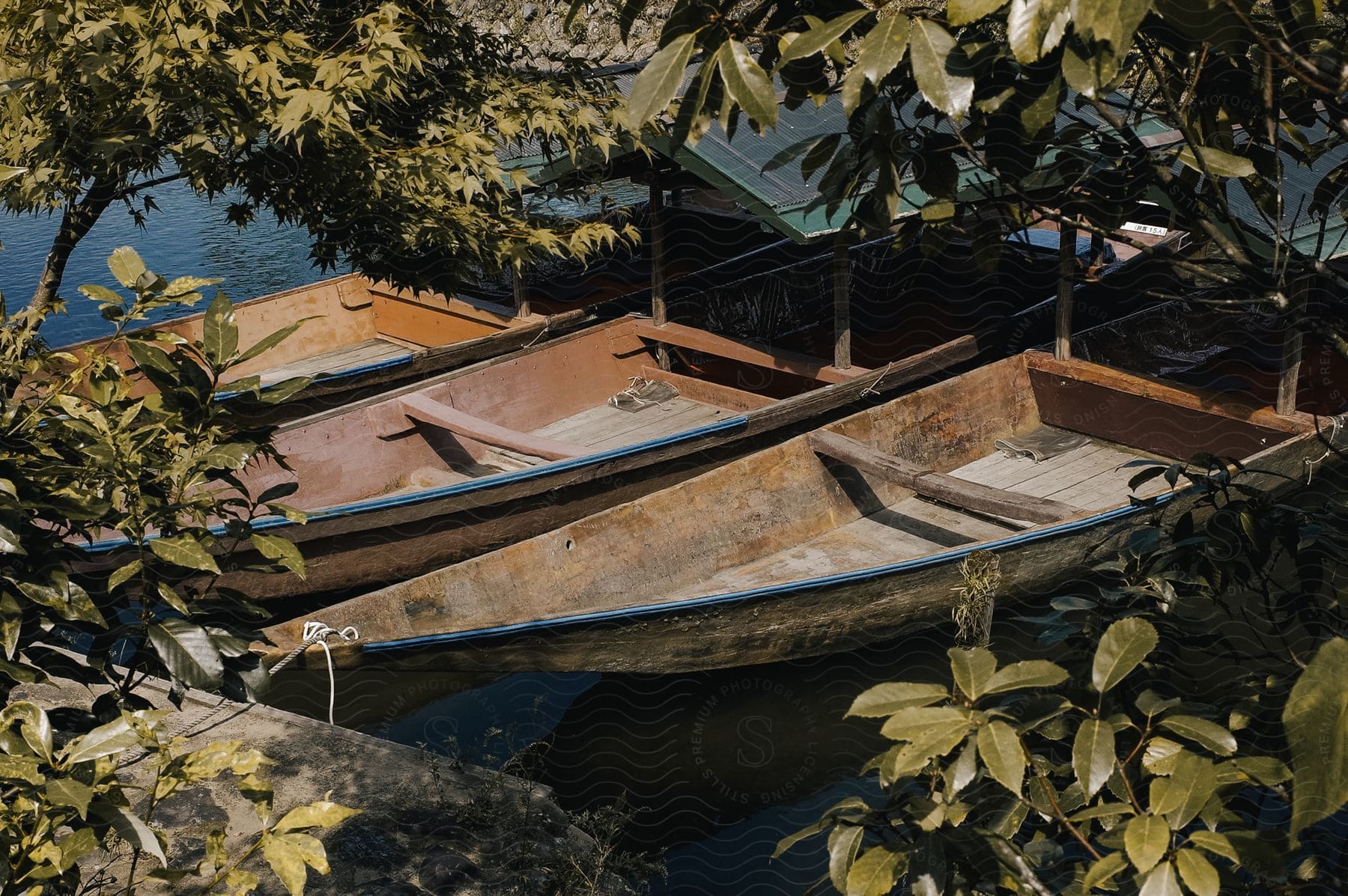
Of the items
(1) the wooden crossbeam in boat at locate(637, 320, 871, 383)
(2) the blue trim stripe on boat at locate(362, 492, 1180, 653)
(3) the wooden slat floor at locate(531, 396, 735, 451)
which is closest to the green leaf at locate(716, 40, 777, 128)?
(2) the blue trim stripe on boat at locate(362, 492, 1180, 653)

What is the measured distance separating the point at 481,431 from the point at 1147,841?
531 cm

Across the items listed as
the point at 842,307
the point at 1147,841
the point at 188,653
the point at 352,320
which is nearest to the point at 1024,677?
the point at 1147,841

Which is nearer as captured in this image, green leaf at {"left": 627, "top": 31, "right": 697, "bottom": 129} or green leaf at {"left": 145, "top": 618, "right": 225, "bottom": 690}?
green leaf at {"left": 627, "top": 31, "right": 697, "bottom": 129}

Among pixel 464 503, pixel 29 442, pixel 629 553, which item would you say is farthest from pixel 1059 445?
pixel 29 442

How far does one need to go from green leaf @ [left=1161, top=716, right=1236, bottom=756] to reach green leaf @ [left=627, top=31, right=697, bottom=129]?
0.81m

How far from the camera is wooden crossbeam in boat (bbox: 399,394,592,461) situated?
19.5 feet

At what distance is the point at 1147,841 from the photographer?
41.9 inches

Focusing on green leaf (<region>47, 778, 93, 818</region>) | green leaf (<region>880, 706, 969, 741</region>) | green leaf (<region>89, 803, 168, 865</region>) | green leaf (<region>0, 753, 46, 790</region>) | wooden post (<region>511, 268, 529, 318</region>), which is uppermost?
green leaf (<region>880, 706, 969, 741</region>)

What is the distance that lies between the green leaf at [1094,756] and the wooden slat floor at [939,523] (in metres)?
4.08

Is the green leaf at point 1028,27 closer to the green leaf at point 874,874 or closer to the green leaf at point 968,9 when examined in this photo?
the green leaf at point 968,9

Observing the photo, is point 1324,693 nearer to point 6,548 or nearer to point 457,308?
point 6,548

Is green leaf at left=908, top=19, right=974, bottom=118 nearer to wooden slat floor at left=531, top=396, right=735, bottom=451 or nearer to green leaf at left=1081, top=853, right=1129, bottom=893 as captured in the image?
green leaf at left=1081, top=853, right=1129, bottom=893

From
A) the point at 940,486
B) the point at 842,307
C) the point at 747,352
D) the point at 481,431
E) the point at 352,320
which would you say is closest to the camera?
the point at 940,486

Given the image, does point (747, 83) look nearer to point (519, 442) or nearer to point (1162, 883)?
point (1162, 883)
